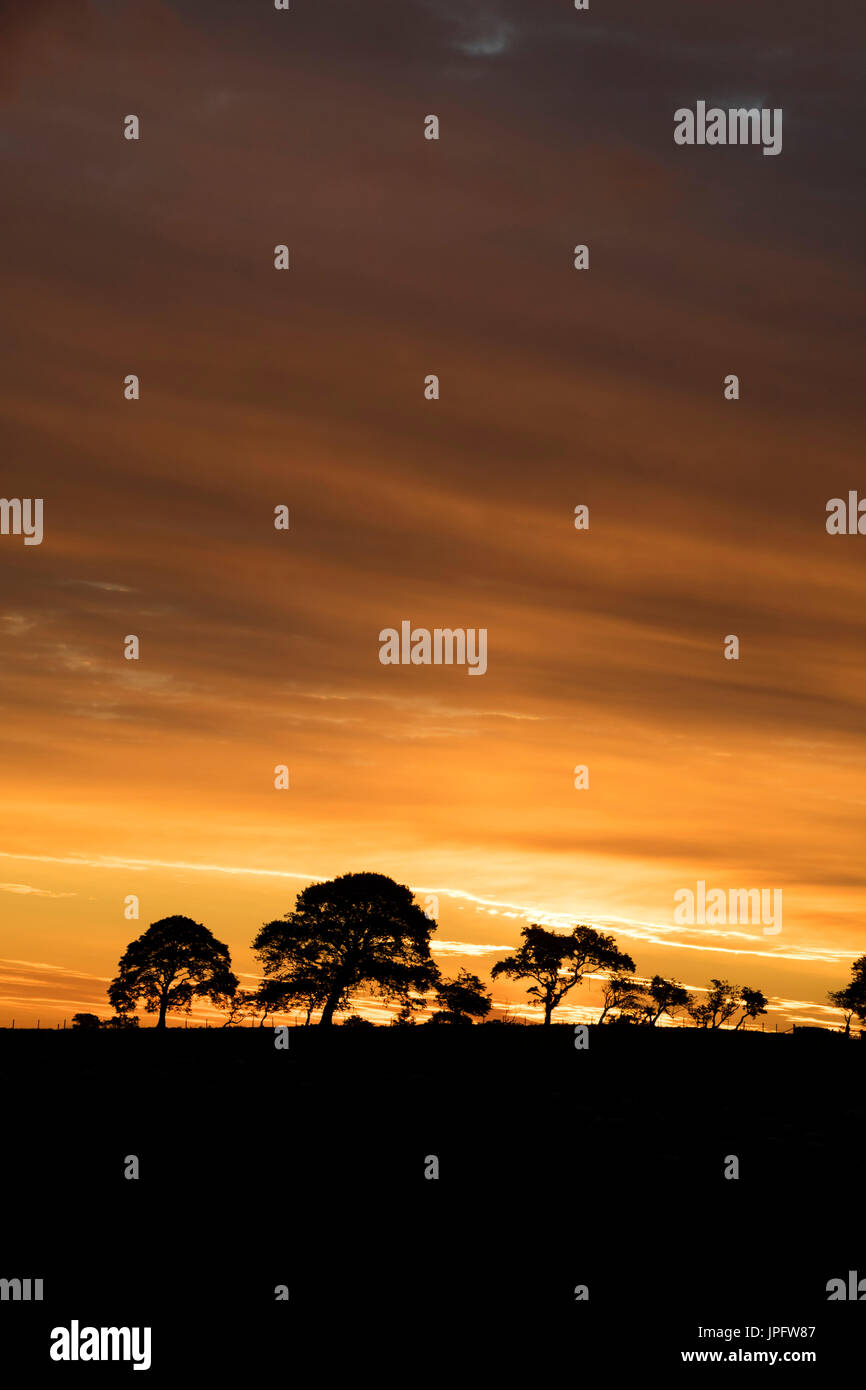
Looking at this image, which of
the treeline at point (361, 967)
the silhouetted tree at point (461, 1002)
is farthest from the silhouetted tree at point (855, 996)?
the silhouetted tree at point (461, 1002)

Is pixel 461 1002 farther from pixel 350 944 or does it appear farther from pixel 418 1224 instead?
pixel 418 1224

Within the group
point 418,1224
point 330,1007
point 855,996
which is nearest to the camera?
point 418,1224

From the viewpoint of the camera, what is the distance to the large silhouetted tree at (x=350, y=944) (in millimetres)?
75938

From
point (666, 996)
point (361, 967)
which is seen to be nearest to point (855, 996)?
point (666, 996)

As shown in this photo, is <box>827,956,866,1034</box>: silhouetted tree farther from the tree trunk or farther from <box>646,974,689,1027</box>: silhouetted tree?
the tree trunk

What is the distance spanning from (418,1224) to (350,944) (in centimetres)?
4694

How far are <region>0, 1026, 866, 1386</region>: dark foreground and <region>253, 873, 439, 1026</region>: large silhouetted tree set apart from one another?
23.0 meters

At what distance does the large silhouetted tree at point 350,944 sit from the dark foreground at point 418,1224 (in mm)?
22953

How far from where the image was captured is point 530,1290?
26.5 m

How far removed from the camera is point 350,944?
7712 centimetres

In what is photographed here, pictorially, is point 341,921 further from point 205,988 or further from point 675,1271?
point 675,1271

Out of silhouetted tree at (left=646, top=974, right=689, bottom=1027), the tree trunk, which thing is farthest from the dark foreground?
silhouetted tree at (left=646, top=974, right=689, bottom=1027)

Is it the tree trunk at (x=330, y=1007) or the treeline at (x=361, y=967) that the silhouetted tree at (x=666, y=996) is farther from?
the tree trunk at (x=330, y=1007)

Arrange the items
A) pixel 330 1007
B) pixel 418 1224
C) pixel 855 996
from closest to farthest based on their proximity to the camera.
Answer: pixel 418 1224
pixel 330 1007
pixel 855 996
